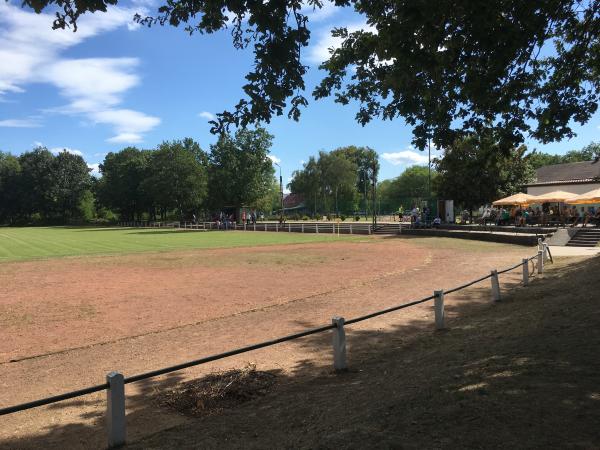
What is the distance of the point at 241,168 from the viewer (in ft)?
224

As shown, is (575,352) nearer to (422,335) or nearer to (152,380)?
(422,335)

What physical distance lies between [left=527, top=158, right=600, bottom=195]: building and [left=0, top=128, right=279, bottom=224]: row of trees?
3618 cm

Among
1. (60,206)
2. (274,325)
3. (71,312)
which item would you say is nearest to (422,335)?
(274,325)

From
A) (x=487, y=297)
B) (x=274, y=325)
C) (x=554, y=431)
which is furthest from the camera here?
(x=487, y=297)

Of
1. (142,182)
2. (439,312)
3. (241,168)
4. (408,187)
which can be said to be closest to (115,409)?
(439,312)

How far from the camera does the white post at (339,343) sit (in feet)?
21.4

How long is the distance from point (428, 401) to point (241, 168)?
213 feet

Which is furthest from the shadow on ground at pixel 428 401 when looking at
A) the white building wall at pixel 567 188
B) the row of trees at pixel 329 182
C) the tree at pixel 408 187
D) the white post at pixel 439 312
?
the tree at pixel 408 187

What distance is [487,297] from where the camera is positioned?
1258 cm

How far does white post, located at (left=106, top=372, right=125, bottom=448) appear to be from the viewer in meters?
4.31

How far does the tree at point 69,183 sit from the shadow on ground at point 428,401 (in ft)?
323

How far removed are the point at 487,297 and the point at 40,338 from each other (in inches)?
421

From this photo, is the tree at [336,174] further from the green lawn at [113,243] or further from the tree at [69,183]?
the green lawn at [113,243]

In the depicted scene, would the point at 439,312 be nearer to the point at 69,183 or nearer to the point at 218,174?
the point at 218,174
